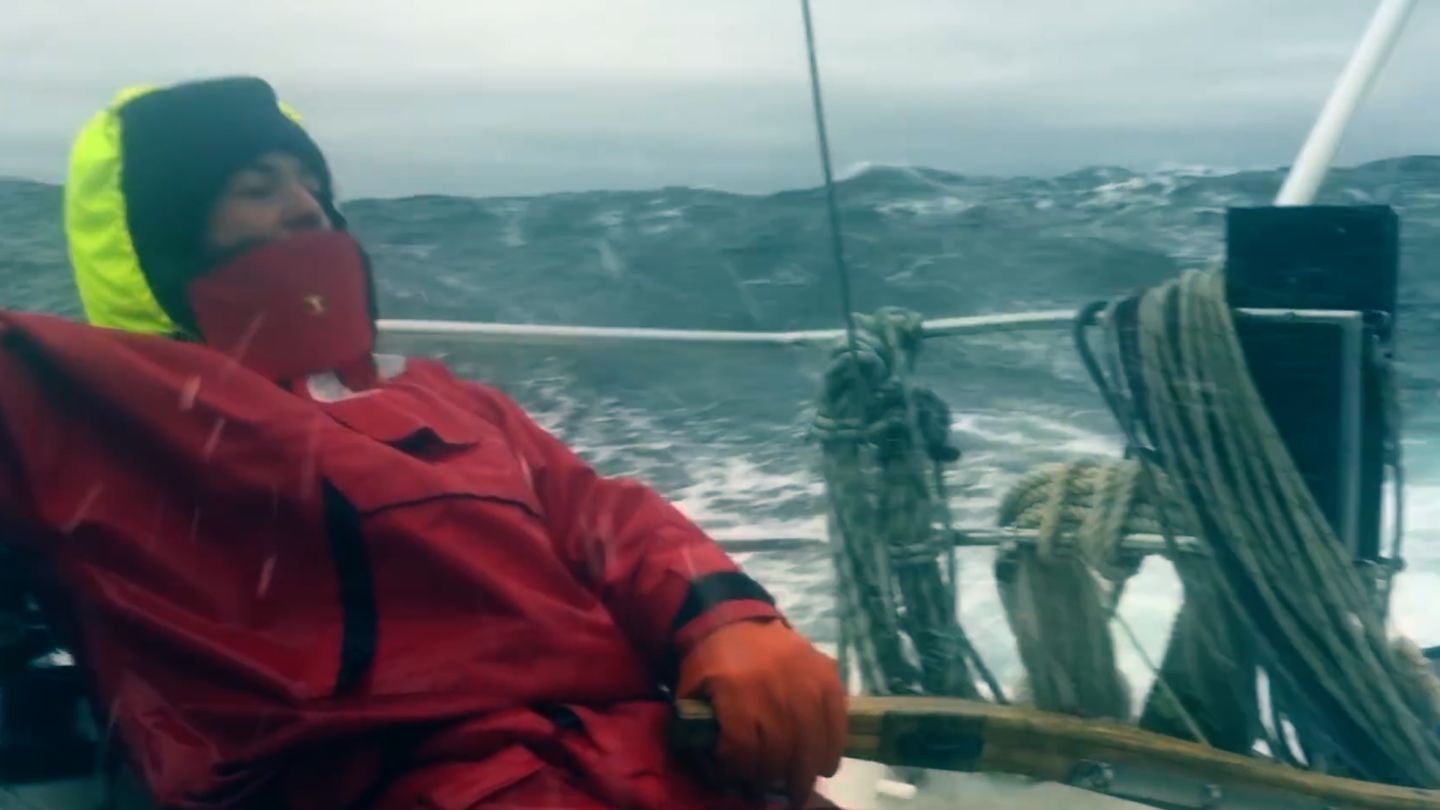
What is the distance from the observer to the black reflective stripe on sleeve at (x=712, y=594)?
137 centimetres

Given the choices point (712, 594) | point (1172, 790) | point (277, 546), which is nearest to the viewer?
point (277, 546)

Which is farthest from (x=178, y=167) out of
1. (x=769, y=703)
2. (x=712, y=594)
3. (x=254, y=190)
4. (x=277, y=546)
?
(x=769, y=703)

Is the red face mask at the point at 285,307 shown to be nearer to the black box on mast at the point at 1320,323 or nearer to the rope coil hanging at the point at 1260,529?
the rope coil hanging at the point at 1260,529

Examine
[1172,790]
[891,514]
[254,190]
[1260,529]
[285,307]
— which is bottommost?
[1172,790]

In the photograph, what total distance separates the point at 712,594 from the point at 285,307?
524 millimetres

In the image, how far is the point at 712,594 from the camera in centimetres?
137

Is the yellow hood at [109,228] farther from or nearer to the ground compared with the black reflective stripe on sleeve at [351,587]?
farther from the ground

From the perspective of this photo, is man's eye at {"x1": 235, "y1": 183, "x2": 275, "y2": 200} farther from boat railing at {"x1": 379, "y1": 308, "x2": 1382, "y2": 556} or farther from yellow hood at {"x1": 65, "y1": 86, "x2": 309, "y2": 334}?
boat railing at {"x1": 379, "y1": 308, "x2": 1382, "y2": 556}

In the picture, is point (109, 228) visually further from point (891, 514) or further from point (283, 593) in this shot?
point (891, 514)

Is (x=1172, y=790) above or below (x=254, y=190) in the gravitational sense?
below

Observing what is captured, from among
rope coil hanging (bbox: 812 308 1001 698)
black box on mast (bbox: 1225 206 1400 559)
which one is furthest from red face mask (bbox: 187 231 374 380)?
black box on mast (bbox: 1225 206 1400 559)

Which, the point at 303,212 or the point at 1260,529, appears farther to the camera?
the point at 1260,529

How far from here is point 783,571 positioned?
1824mm

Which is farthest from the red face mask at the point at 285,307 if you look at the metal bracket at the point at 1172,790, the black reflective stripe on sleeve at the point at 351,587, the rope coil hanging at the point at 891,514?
the metal bracket at the point at 1172,790
